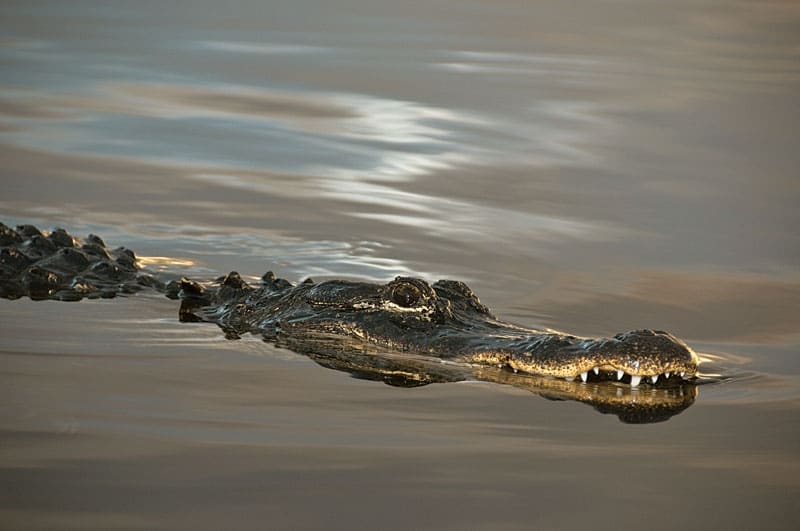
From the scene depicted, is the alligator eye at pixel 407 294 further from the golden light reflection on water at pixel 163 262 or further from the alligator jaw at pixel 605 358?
the golden light reflection on water at pixel 163 262

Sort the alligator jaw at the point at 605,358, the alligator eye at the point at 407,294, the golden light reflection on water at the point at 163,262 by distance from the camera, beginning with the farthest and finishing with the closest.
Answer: the golden light reflection on water at the point at 163,262 < the alligator eye at the point at 407,294 < the alligator jaw at the point at 605,358

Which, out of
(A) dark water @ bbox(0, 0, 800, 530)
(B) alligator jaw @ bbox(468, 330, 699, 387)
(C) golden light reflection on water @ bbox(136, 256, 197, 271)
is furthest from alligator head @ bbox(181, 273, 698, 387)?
(C) golden light reflection on water @ bbox(136, 256, 197, 271)

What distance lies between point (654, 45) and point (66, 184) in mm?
11020

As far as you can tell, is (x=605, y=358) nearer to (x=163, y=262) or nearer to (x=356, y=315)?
(x=356, y=315)

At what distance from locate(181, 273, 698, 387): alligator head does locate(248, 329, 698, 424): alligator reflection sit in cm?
3

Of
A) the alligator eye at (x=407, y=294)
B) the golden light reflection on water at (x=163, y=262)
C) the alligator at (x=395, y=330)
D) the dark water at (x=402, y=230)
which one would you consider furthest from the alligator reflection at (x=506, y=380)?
the golden light reflection on water at (x=163, y=262)

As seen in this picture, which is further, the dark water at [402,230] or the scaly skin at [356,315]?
the scaly skin at [356,315]

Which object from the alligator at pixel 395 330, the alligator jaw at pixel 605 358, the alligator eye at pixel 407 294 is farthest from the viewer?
the alligator eye at pixel 407 294

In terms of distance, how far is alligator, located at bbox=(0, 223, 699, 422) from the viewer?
6.89m

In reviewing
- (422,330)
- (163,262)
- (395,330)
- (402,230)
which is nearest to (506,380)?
(422,330)

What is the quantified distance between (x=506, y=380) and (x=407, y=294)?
89cm

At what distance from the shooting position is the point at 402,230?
10891mm

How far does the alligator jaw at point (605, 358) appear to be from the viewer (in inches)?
266

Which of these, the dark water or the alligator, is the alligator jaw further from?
the dark water
